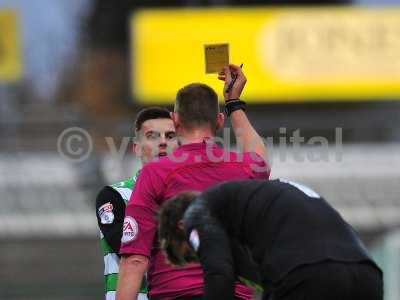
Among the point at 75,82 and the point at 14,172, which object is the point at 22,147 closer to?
the point at 14,172

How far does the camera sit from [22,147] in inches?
840

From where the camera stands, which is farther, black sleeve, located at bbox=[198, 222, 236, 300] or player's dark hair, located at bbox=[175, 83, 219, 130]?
player's dark hair, located at bbox=[175, 83, 219, 130]

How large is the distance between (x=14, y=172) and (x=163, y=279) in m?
15.9

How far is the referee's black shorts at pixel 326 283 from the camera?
3.97 metres

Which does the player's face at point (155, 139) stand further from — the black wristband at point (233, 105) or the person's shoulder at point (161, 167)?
the person's shoulder at point (161, 167)

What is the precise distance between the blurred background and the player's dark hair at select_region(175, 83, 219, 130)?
10.3 meters

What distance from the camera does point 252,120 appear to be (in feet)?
72.8

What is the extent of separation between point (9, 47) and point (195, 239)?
19716 millimetres

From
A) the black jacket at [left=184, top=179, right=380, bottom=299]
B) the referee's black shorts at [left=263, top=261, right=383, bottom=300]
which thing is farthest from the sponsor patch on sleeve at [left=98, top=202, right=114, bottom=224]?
the referee's black shorts at [left=263, top=261, right=383, bottom=300]

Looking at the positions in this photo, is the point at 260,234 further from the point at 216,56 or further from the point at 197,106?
the point at 216,56

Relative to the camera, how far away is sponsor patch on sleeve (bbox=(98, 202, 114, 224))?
5344 millimetres

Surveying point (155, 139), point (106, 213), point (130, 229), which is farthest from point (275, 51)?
point (130, 229)

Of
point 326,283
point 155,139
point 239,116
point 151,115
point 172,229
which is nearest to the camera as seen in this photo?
point 326,283

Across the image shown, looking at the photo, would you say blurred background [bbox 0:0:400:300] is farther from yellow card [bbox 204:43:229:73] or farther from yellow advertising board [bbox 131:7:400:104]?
yellow card [bbox 204:43:229:73]
